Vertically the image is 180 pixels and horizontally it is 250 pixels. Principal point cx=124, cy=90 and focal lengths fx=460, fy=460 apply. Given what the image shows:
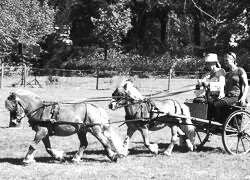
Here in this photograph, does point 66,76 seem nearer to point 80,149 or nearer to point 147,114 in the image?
point 147,114

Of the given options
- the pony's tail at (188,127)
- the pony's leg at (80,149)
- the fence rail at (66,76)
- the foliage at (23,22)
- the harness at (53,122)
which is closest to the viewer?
the harness at (53,122)

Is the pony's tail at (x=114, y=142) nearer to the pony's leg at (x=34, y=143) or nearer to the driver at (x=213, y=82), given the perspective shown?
the pony's leg at (x=34, y=143)

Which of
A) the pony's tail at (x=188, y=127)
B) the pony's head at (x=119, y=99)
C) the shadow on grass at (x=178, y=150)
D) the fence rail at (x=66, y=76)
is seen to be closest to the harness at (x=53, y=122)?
the pony's head at (x=119, y=99)

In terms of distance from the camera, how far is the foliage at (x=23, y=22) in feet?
116

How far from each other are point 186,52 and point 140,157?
31004 millimetres

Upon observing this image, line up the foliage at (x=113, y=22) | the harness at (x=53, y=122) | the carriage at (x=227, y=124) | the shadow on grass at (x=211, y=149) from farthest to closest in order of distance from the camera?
the foliage at (x=113, y=22) → the shadow on grass at (x=211, y=149) → the carriage at (x=227, y=124) → the harness at (x=53, y=122)

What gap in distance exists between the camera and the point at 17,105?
759cm

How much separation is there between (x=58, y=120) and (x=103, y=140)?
2.84ft

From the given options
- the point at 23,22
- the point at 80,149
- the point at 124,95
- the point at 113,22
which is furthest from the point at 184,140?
the point at 23,22

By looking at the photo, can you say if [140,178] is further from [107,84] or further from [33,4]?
[33,4]

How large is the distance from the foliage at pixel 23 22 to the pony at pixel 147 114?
89.9ft

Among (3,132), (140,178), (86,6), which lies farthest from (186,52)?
(140,178)

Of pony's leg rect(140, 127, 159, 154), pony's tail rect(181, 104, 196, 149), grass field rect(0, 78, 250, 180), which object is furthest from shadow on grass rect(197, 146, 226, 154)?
pony's leg rect(140, 127, 159, 154)

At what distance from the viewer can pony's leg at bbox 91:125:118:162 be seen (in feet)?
26.3
